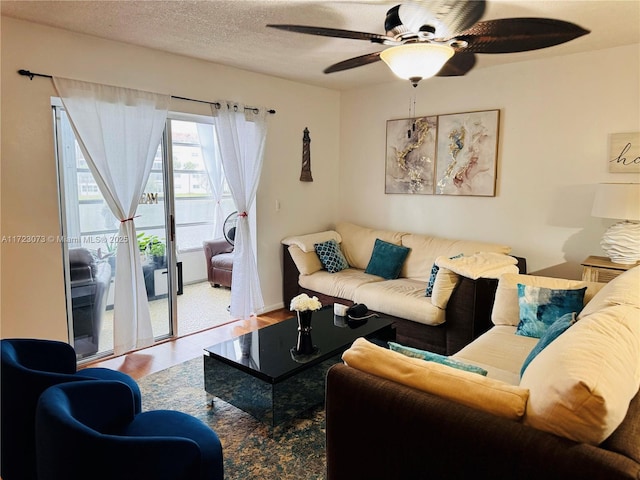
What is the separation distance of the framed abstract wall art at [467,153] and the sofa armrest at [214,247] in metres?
2.91

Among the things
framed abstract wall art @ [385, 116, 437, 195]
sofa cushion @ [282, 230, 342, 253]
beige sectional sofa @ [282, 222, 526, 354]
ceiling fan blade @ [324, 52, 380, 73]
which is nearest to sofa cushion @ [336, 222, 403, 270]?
beige sectional sofa @ [282, 222, 526, 354]

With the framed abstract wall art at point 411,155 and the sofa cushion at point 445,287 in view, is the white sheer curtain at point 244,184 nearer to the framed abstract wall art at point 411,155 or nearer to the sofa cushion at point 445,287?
the framed abstract wall art at point 411,155

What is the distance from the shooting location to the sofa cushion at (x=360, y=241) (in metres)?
4.58

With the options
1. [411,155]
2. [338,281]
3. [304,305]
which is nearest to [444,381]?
[304,305]

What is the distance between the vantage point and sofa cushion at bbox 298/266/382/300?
4.06 m

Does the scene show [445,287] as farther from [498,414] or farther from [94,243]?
[94,243]

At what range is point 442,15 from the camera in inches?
75.7

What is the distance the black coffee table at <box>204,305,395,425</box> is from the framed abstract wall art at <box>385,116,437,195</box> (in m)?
2.14

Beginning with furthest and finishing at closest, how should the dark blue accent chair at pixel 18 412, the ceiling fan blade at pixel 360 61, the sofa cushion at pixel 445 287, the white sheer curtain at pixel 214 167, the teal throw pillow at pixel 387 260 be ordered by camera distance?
the white sheer curtain at pixel 214 167, the teal throw pillow at pixel 387 260, the sofa cushion at pixel 445 287, the ceiling fan blade at pixel 360 61, the dark blue accent chair at pixel 18 412

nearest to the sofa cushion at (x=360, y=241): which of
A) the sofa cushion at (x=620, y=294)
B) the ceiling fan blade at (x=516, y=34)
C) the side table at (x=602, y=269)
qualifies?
the side table at (x=602, y=269)

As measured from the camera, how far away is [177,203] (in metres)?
5.59

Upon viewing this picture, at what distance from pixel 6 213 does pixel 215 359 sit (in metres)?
1.72

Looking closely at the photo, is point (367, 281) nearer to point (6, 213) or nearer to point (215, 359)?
point (215, 359)

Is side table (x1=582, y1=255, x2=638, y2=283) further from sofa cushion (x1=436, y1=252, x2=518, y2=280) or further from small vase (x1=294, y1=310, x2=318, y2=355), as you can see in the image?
small vase (x1=294, y1=310, x2=318, y2=355)
